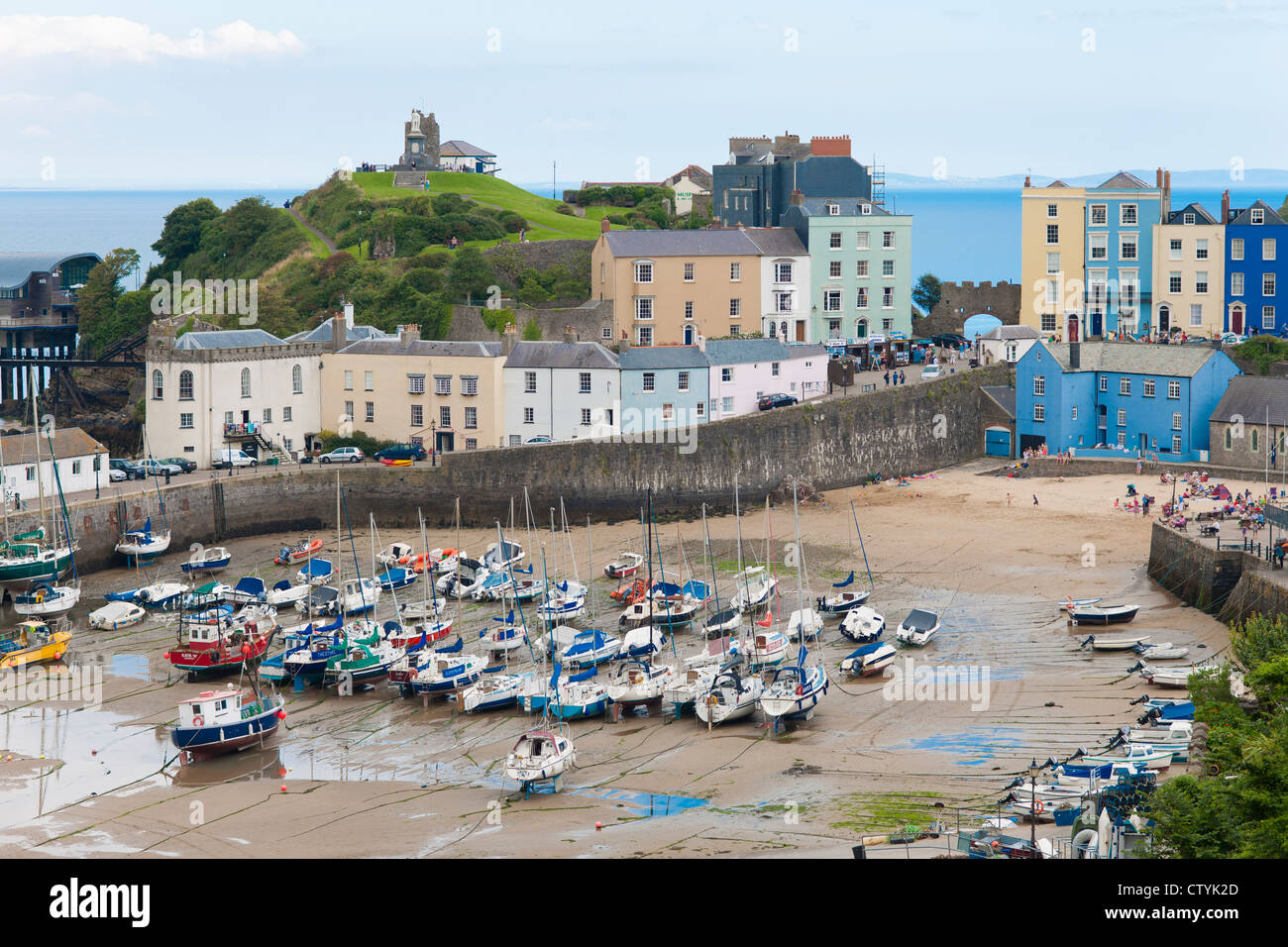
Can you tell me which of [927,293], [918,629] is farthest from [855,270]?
[918,629]

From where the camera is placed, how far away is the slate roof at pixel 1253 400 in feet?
141

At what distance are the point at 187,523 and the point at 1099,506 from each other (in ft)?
78.7

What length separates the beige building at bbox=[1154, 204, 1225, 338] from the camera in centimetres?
5109

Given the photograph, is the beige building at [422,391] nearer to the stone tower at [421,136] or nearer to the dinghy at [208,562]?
the dinghy at [208,562]

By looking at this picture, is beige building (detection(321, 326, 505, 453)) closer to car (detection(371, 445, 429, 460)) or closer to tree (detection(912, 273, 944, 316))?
car (detection(371, 445, 429, 460))

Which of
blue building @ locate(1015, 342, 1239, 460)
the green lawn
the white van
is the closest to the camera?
the white van

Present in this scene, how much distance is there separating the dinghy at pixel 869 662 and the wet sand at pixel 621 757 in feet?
0.98

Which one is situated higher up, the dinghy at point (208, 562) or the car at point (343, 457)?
the car at point (343, 457)

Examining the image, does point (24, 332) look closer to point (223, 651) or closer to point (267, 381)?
point (267, 381)

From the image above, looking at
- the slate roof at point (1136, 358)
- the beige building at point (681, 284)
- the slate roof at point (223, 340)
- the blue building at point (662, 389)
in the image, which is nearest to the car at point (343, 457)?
the slate roof at point (223, 340)

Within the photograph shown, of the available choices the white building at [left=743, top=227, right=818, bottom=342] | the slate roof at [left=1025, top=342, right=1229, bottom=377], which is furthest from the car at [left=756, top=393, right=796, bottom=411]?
the slate roof at [left=1025, top=342, right=1229, bottom=377]

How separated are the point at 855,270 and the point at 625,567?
76.7ft

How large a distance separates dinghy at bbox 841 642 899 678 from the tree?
35496mm
